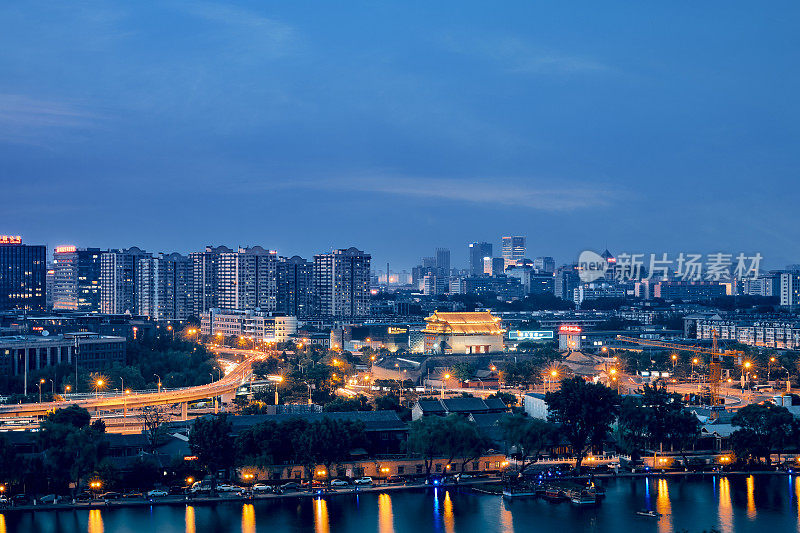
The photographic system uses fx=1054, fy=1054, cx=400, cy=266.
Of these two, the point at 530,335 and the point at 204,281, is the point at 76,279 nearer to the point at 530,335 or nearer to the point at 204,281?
the point at 204,281

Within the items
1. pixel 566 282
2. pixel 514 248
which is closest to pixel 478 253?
pixel 514 248

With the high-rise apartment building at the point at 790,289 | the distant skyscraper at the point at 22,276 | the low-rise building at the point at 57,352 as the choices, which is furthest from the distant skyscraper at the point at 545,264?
the low-rise building at the point at 57,352

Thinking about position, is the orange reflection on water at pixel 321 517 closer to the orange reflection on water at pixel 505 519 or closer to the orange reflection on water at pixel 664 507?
the orange reflection on water at pixel 505 519

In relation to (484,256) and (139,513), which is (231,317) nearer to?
(139,513)

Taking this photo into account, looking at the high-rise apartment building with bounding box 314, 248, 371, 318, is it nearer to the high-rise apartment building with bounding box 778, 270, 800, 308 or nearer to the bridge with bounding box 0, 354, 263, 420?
the high-rise apartment building with bounding box 778, 270, 800, 308

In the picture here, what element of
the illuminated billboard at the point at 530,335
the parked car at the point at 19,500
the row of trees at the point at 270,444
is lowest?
the parked car at the point at 19,500
